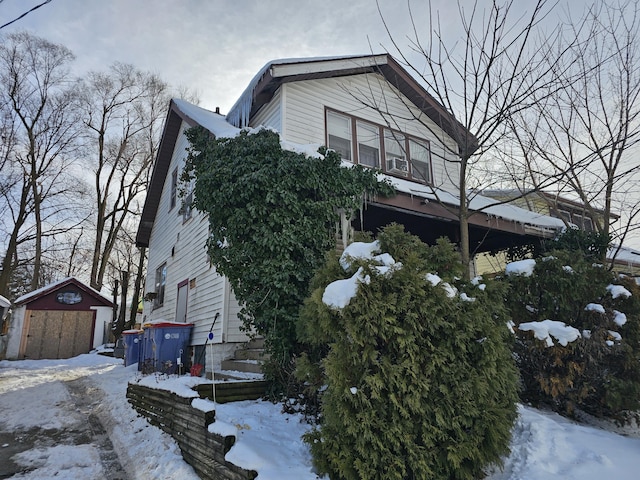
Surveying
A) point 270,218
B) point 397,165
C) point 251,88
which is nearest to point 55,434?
point 270,218

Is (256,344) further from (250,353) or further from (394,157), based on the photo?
(394,157)

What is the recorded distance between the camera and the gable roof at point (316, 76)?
8.34m

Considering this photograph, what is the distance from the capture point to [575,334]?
4375 millimetres

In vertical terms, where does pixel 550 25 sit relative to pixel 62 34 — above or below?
above

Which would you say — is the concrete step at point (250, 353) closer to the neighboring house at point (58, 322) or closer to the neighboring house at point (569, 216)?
the neighboring house at point (569, 216)

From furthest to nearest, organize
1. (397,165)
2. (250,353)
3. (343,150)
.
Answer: (397,165) < (343,150) < (250,353)

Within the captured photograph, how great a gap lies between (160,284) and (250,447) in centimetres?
1025

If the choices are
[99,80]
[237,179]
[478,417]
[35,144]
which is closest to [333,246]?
[237,179]

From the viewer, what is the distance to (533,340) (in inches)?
177

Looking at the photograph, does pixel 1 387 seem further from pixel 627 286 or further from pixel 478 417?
pixel 627 286

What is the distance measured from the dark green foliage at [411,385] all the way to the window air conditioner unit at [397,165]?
633 centimetres

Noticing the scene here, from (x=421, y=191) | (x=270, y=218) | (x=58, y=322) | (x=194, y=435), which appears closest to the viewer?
(x=194, y=435)

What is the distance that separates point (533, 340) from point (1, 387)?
32.3 ft

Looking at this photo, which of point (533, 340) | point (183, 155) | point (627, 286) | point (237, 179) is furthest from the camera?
point (183, 155)
